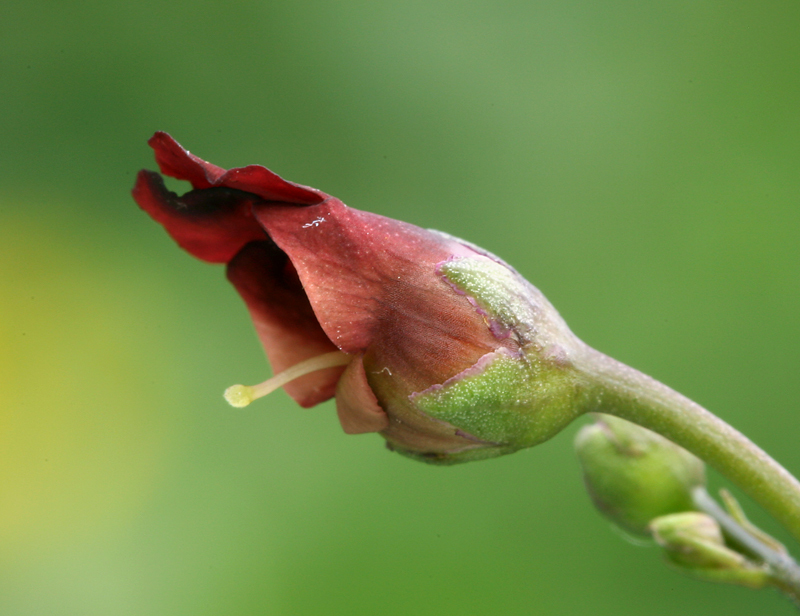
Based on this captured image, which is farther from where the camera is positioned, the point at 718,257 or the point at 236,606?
the point at 718,257

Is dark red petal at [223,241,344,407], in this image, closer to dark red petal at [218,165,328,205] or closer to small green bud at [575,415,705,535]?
dark red petal at [218,165,328,205]

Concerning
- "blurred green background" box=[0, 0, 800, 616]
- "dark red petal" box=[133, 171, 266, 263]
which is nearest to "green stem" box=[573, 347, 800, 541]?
"dark red petal" box=[133, 171, 266, 263]

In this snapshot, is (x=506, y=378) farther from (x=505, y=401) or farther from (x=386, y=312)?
(x=386, y=312)

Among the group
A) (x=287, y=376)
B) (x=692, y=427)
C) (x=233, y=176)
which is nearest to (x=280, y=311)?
(x=287, y=376)

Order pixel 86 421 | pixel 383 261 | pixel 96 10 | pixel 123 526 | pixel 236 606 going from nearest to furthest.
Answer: pixel 383 261, pixel 236 606, pixel 123 526, pixel 86 421, pixel 96 10

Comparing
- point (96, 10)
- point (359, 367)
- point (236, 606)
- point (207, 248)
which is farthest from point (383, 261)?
point (96, 10)

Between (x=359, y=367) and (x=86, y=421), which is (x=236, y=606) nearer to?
(x=86, y=421)

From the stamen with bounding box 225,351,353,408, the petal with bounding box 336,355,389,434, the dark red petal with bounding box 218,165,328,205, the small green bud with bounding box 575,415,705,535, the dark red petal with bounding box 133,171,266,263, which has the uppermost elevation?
the dark red petal with bounding box 133,171,266,263
